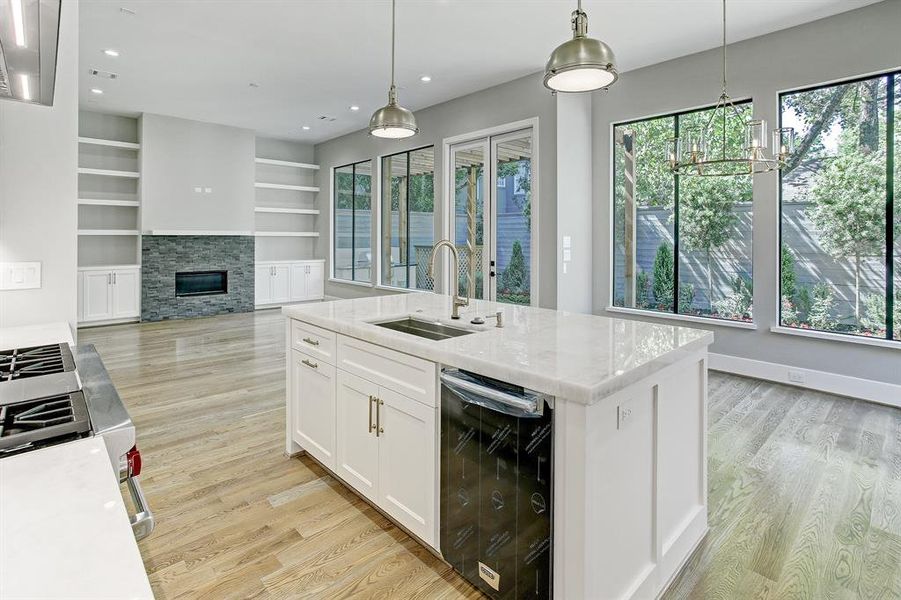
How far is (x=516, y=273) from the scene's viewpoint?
20.2 feet

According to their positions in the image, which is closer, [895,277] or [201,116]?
[895,277]

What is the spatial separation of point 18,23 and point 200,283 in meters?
8.23

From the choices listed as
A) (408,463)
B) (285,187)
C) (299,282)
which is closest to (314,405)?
(408,463)

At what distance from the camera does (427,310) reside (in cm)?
286

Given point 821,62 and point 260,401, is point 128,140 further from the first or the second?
point 821,62

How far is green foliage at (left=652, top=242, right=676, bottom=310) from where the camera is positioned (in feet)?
18.1

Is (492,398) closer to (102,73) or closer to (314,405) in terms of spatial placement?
(314,405)

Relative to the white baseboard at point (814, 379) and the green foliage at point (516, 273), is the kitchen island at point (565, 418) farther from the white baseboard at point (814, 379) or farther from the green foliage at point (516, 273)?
the green foliage at point (516, 273)

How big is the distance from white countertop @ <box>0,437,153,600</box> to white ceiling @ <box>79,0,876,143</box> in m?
4.30

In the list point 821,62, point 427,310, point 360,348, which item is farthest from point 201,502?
point 821,62

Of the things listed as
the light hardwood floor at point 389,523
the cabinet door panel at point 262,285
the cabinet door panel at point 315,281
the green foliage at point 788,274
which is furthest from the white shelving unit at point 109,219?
the green foliage at point 788,274

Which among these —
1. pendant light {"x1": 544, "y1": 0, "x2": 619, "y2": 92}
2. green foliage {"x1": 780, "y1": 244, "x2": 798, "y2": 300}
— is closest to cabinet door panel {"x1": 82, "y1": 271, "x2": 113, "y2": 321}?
pendant light {"x1": 544, "y1": 0, "x2": 619, "y2": 92}

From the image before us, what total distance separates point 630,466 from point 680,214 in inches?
177

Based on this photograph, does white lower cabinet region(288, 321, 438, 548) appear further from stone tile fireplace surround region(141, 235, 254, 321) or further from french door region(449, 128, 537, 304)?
stone tile fireplace surround region(141, 235, 254, 321)
